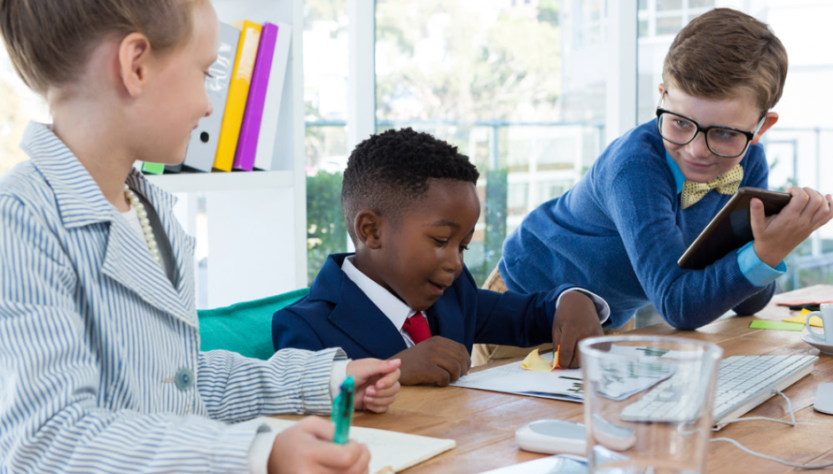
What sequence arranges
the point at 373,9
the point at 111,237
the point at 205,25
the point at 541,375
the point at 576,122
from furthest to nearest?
the point at 576,122 < the point at 373,9 < the point at 541,375 < the point at 205,25 < the point at 111,237

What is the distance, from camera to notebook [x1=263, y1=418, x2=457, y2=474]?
79cm

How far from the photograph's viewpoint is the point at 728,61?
4.99ft

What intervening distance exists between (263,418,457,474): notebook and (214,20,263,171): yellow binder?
2.86ft

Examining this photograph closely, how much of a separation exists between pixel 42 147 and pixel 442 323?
2.71 ft

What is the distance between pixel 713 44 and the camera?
1.55 metres

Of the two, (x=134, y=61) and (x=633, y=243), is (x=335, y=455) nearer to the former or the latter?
(x=134, y=61)

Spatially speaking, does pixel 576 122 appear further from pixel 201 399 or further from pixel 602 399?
pixel 602 399

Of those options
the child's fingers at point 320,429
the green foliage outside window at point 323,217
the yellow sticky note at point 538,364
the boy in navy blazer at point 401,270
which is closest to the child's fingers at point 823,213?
the boy in navy blazer at point 401,270

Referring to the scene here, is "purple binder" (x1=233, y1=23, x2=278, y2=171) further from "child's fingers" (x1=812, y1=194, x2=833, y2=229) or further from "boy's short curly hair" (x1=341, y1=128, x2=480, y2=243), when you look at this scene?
"child's fingers" (x1=812, y1=194, x2=833, y2=229)

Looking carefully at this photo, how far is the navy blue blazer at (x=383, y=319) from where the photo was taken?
1254mm

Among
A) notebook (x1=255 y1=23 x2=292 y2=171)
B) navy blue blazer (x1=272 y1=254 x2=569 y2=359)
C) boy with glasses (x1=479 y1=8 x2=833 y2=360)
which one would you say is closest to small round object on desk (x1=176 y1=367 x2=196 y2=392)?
navy blue blazer (x1=272 y1=254 x2=569 y2=359)

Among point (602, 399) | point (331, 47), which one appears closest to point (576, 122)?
point (331, 47)

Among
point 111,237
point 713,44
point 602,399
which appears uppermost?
point 713,44

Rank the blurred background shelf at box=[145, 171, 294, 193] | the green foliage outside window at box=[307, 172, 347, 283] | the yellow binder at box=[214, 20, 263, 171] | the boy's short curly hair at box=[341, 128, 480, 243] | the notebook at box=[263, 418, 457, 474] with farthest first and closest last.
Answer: the green foliage outside window at box=[307, 172, 347, 283] < the yellow binder at box=[214, 20, 263, 171] < the blurred background shelf at box=[145, 171, 294, 193] < the boy's short curly hair at box=[341, 128, 480, 243] < the notebook at box=[263, 418, 457, 474]
